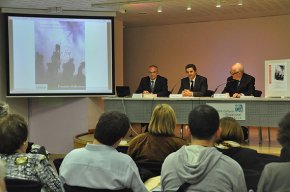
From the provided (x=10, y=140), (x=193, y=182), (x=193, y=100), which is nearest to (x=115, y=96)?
(x=193, y=100)

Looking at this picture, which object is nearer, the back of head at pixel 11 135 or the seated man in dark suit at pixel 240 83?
the back of head at pixel 11 135

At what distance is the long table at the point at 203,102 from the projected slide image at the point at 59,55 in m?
0.82

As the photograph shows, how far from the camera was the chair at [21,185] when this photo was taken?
204 cm

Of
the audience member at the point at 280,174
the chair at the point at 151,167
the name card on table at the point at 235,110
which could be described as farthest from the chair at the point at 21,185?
the name card on table at the point at 235,110

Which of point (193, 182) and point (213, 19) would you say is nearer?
point (193, 182)

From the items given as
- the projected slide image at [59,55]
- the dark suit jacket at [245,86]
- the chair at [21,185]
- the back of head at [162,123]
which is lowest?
the chair at [21,185]

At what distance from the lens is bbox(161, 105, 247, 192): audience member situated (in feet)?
6.15

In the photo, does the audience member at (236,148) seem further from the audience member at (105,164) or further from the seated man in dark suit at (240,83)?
the seated man in dark suit at (240,83)

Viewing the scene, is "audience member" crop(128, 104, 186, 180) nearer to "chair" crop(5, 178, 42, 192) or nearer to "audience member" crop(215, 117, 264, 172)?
"audience member" crop(215, 117, 264, 172)

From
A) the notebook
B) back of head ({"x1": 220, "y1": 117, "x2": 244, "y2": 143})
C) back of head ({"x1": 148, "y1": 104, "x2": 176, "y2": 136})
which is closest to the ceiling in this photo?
the notebook

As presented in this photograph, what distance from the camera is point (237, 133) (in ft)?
9.07

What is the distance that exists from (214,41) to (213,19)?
576 millimetres

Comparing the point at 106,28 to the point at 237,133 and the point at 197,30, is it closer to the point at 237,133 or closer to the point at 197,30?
the point at 197,30

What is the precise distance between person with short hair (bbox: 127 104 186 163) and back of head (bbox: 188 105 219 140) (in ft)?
3.16
